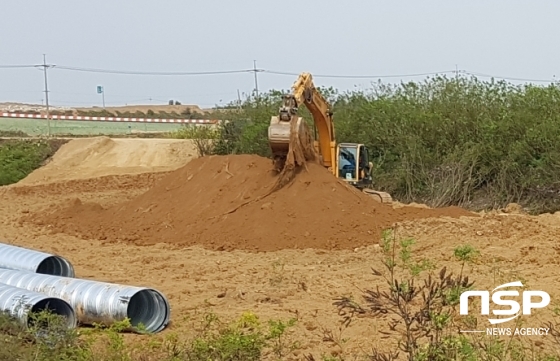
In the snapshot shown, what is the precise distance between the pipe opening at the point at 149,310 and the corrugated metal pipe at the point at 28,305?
670mm

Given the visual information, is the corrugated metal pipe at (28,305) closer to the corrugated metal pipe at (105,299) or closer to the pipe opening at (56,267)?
the corrugated metal pipe at (105,299)

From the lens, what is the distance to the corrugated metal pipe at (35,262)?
11.0 metres

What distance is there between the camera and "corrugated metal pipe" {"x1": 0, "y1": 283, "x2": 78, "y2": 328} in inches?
315

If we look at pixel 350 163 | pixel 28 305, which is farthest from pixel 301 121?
pixel 28 305

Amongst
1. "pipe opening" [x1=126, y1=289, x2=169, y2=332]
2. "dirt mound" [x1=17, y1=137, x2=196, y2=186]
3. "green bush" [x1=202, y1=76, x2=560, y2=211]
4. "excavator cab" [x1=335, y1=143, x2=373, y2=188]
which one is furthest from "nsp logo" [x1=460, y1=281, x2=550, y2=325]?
"dirt mound" [x1=17, y1=137, x2=196, y2=186]

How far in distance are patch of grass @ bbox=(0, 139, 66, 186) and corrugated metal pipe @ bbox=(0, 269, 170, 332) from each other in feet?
83.3

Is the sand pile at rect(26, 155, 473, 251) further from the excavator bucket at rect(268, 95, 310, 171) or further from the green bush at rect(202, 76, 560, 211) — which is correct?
the green bush at rect(202, 76, 560, 211)

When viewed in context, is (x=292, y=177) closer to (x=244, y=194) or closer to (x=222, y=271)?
(x=244, y=194)

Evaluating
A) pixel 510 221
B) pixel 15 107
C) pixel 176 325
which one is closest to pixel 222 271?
pixel 176 325

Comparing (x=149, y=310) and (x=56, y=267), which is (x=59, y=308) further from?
(x=56, y=267)

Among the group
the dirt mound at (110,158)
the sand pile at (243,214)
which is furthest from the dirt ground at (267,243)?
the dirt mound at (110,158)

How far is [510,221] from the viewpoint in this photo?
15.2 m

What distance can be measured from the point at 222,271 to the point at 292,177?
466cm

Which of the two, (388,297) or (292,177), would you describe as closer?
(388,297)
